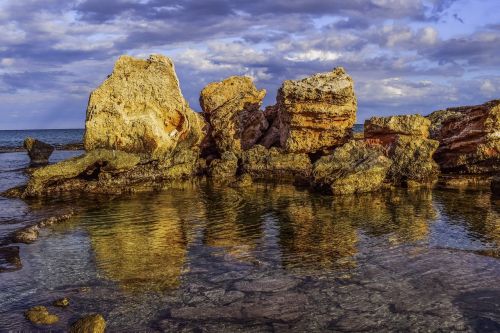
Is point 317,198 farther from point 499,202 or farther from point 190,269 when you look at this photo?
point 190,269

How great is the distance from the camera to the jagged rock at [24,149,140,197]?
26.8 metres

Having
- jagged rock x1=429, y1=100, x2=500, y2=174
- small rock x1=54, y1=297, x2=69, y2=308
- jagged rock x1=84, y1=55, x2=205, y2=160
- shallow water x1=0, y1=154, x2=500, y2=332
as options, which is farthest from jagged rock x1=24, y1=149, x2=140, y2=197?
jagged rock x1=429, y1=100, x2=500, y2=174

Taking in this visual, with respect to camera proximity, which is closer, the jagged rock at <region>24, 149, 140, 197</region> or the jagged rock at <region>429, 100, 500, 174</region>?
the jagged rock at <region>24, 149, 140, 197</region>

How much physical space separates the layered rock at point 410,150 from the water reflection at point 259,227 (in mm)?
3133

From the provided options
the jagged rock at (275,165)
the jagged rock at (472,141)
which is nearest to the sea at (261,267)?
the jagged rock at (472,141)

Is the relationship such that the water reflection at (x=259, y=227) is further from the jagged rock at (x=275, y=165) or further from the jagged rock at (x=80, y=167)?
the jagged rock at (x=275, y=165)

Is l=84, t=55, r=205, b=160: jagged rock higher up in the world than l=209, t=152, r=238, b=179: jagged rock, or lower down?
higher up

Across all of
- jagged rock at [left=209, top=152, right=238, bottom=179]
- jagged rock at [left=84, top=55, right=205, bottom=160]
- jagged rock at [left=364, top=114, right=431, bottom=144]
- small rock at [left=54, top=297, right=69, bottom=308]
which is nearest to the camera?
small rock at [left=54, top=297, right=69, bottom=308]

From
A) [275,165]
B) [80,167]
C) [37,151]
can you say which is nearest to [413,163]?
[275,165]

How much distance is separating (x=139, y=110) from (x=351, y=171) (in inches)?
592

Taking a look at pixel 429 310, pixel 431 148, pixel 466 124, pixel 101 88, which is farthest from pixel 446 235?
pixel 101 88

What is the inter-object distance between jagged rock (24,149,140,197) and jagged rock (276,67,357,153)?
11450 millimetres

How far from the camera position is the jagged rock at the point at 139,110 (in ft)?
102

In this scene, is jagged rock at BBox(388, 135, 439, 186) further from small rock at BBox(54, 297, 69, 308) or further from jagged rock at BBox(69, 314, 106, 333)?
jagged rock at BBox(69, 314, 106, 333)
